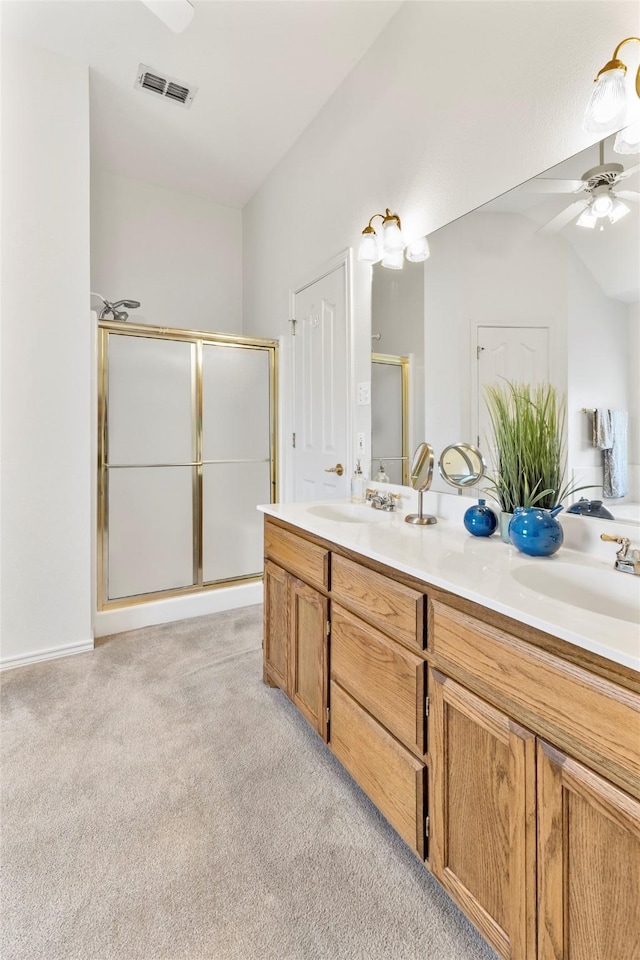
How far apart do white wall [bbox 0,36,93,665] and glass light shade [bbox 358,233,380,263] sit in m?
1.49

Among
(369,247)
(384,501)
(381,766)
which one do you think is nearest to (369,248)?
(369,247)

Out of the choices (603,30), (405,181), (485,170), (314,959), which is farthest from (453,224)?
(314,959)

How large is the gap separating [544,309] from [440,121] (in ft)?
3.11

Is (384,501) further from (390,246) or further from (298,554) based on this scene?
(390,246)

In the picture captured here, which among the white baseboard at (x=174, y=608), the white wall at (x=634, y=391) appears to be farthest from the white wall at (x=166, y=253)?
the white wall at (x=634, y=391)

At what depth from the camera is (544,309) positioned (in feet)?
4.42

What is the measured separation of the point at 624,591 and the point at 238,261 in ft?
12.1

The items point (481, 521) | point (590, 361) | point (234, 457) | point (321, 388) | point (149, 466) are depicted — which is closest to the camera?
point (590, 361)

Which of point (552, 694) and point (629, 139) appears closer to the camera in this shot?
point (552, 694)

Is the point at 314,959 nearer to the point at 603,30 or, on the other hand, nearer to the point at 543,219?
the point at 543,219

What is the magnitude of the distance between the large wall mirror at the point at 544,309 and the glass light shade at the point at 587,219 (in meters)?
0.01

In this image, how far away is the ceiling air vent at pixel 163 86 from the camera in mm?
2346

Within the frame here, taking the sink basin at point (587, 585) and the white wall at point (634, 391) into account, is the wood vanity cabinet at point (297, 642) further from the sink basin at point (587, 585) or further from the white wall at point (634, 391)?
the white wall at point (634, 391)

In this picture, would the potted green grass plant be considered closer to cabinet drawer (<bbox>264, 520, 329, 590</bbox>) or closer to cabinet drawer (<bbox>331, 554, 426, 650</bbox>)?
cabinet drawer (<bbox>331, 554, 426, 650</bbox>)
